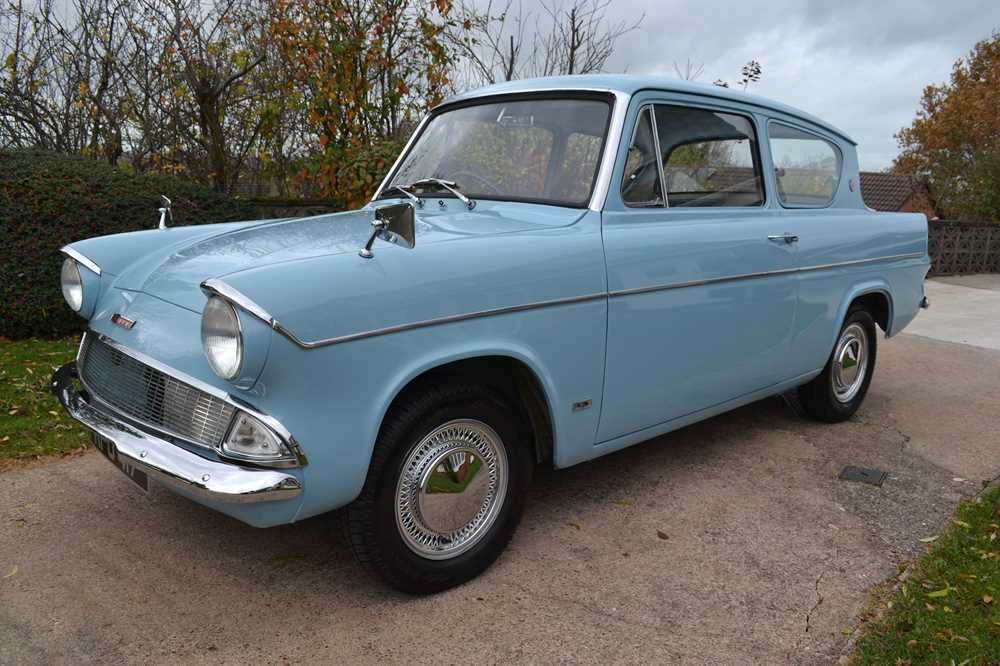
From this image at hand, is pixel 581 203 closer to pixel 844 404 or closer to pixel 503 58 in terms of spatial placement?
pixel 844 404

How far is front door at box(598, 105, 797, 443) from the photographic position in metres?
3.27

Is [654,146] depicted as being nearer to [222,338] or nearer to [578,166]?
[578,166]

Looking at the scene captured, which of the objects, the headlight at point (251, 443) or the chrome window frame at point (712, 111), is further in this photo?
the chrome window frame at point (712, 111)

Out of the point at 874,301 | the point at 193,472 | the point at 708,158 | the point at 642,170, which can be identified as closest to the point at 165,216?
the point at 193,472

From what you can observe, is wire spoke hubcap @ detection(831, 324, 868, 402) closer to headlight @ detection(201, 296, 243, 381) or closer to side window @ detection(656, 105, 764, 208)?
side window @ detection(656, 105, 764, 208)

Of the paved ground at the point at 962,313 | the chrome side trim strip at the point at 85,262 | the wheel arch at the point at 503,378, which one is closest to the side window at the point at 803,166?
the wheel arch at the point at 503,378

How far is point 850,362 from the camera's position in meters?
4.99

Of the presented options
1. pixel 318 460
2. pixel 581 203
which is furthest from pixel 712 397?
pixel 318 460

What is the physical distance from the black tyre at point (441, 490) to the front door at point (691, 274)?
0.51 meters

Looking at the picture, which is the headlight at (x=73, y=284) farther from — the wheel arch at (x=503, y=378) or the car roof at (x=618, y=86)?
the car roof at (x=618, y=86)

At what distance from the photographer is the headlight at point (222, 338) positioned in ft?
7.41

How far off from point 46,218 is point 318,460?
491cm

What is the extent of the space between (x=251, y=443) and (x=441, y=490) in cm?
71

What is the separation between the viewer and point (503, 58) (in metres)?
9.89
